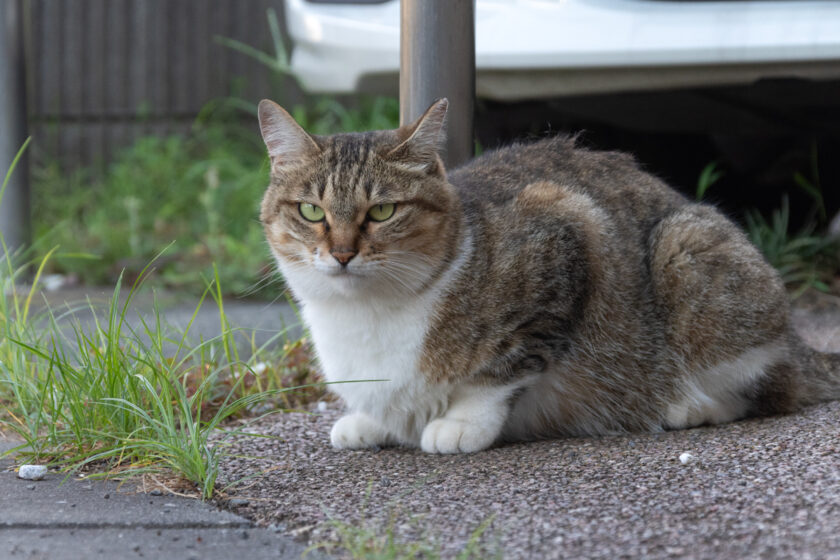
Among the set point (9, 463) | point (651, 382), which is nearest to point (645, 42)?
point (651, 382)

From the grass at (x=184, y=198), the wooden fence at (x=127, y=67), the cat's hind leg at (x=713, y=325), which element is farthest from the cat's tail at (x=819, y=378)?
the wooden fence at (x=127, y=67)

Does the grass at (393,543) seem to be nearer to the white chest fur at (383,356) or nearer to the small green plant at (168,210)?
the white chest fur at (383,356)

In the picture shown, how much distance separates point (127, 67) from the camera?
737cm

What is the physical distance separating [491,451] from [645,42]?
1.90 m

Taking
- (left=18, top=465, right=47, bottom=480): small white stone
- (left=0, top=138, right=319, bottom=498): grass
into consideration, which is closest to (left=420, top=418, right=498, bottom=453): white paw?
(left=0, top=138, right=319, bottom=498): grass

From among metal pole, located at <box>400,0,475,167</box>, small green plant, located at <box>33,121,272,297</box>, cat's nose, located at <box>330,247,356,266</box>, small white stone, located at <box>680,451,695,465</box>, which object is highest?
metal pole, located at <box>400,0,475,167</box>

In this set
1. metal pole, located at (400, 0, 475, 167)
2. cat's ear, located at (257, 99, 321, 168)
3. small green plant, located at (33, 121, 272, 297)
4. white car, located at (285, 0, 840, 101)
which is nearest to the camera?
cat's ear, located at (257, 99, 321, 168)

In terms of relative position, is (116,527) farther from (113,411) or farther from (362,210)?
(362,210)

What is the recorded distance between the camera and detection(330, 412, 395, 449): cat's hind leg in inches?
100

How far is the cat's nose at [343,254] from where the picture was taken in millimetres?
2346

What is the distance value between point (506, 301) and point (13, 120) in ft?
9.34

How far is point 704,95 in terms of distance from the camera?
402 cm

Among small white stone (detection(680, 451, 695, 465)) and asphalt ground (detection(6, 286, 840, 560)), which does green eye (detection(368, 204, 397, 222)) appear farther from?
small white stone (detection(680, 451, 695, 465))

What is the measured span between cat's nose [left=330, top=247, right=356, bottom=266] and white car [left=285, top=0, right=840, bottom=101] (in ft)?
5.43
